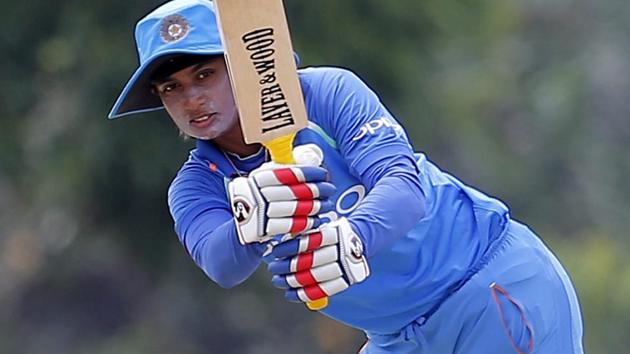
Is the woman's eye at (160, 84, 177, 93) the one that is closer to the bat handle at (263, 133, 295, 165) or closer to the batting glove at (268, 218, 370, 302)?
the bat handle at (263, 133, 295, 165)

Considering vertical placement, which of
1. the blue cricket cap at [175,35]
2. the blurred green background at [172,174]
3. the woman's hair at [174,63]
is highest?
the blue cricket cap at [175,35]

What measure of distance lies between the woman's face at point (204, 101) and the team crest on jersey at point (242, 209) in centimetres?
41

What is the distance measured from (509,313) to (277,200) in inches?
37.2

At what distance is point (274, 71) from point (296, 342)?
8.32 metres

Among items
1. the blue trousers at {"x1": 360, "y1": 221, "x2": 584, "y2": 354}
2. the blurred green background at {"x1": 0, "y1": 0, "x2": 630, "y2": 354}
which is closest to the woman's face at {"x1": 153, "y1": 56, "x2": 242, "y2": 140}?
the blue trousers at {"x1": 360, "y1": 221, "x2": 584, "y2": 354}

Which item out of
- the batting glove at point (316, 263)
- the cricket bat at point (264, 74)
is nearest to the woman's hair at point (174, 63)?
the cricket bat at point (264, 74)

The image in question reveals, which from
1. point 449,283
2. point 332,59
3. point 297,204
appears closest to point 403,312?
point 449,283

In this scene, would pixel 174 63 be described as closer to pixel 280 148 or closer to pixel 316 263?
pixel 280 148

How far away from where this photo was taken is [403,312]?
13.3 ft

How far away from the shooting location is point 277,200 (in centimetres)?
325

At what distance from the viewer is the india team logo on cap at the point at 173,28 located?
368 cm

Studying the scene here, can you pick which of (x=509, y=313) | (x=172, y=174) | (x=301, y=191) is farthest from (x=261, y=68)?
(x=172, y=174)

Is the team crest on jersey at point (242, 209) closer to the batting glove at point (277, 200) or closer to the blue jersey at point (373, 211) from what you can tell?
the batting glove at point (277, 200)

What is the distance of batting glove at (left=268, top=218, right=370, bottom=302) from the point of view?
3.27 m
